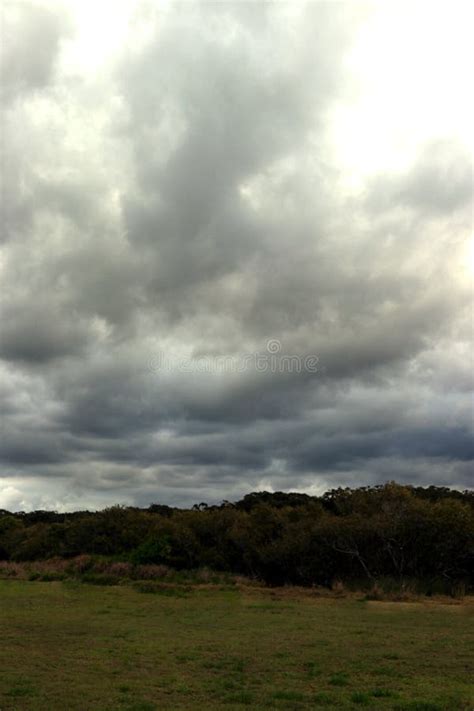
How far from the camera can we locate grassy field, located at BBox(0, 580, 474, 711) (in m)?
11.6

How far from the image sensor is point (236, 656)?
16.4 metres

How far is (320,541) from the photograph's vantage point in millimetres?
42188

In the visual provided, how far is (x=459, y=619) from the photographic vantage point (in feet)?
83.2

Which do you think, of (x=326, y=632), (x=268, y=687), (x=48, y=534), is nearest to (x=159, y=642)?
(x=326, y=632)

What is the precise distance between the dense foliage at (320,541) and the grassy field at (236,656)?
26.4 ft

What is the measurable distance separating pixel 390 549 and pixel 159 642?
2441 cm

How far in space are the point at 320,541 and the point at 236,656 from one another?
2674 centimetres

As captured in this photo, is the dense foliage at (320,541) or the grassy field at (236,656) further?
the dense foliage at (320,541)

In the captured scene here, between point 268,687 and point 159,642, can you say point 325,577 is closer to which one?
point 159,642

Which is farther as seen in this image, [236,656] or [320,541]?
[320,541]

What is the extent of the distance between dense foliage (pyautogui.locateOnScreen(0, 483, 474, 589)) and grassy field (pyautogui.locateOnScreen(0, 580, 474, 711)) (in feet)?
26.4

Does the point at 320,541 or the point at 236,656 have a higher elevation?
the point at 320,541

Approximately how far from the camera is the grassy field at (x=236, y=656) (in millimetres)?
11602

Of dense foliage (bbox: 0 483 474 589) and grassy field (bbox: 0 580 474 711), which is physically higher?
dense foliage (bbox: 0 483 474 589)
